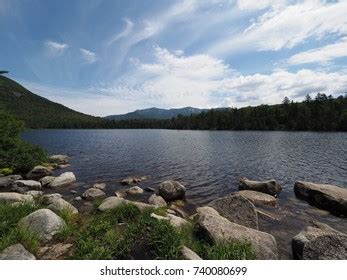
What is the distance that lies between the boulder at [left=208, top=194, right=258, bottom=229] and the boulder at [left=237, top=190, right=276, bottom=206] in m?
6.25

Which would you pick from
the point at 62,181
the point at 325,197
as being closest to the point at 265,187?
the point at 325,197

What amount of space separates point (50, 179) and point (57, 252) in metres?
22.1

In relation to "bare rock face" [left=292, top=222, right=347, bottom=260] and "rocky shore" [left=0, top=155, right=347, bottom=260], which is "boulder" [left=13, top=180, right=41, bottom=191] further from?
"bare rock face" [left=292, top=222, right=347, bottom=260]

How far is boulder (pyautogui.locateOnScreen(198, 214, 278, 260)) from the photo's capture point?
10062 mm

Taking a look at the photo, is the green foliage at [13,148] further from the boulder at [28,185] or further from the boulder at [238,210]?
the boulder at [238,210]

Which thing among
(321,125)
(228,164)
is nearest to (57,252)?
(228,164)

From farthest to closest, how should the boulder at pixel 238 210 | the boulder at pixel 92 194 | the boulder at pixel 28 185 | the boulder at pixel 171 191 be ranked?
the boulder at pixel 28 185
the boulder at pixel 92 194
the boulder at pixel 171 191
the boulder at pixel 238 210

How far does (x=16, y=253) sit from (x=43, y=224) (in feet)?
8.13

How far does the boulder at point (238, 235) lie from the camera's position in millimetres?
10062

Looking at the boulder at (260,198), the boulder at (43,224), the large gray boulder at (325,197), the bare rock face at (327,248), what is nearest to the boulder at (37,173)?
the boulder at (43,224)

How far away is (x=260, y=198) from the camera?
22.2m

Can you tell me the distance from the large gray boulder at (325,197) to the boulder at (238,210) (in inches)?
346

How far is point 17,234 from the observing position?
9445mm

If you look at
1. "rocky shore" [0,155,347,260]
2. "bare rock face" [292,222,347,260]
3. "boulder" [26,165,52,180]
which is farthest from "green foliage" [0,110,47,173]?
"bare rock face" [292,222,347,260]
